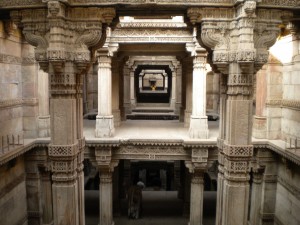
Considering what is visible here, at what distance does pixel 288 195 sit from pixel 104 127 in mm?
5834

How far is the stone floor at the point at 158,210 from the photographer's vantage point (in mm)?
11680

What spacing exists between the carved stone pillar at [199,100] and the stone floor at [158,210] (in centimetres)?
358

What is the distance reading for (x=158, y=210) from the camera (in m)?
12.6

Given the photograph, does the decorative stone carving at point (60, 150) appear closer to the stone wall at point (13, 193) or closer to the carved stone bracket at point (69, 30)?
the carved stone bracket at point (69, 30)

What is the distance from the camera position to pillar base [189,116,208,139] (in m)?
10.3

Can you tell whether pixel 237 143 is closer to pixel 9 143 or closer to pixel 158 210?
pixel 9 143

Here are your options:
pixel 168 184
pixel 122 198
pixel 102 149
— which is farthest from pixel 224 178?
pixel 168 184

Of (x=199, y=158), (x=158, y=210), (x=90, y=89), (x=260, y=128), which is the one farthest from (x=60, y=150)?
(x=90, y=89)

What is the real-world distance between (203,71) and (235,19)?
18.9 feet

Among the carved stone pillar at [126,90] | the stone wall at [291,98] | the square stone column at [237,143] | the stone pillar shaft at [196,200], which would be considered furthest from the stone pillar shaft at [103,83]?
the carved stone pillar at [126,90]

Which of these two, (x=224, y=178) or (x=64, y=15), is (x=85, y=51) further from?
(x=224, y=178)

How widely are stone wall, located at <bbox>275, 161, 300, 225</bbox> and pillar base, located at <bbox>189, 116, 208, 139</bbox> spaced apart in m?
2.43

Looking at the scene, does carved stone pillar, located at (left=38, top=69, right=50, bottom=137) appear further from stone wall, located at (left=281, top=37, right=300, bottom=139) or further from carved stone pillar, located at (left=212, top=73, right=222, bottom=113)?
carved stone pillar, located at (left=212, top=73, right=222, bottom=113)

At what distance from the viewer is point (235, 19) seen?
15.2 ft
